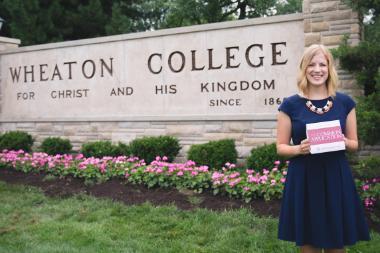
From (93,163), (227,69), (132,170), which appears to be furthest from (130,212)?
(227,69)

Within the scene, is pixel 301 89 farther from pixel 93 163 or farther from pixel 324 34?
pixel 93 163

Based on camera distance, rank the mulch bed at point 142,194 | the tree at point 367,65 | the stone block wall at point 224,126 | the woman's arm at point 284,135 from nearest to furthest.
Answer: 1. the woman's arm at point 284,135
2. the tree at point 367,65
3. the mulch bed at point 142,194
4. the stone block wall at point 224,126

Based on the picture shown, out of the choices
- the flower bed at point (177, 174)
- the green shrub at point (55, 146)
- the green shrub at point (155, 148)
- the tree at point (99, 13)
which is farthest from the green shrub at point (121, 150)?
the tree at point (99, 13)

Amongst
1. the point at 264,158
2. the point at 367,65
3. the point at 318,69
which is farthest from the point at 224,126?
the point at 318,69

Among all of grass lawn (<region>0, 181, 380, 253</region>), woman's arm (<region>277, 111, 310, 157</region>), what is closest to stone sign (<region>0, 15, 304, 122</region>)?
grass lawn (<region>0, 181, 380, 253</region>)

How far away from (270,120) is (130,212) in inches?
120

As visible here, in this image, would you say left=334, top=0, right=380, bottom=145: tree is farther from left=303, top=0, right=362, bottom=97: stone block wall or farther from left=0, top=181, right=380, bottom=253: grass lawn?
left=0, top=181, right=380, bottom=253: grass lawn

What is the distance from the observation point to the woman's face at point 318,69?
2.84 metres

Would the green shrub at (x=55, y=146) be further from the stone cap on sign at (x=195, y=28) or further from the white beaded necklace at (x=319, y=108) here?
the white beaded necklace at (x=319, y=108)

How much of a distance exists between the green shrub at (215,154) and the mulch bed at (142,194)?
116 centimetres

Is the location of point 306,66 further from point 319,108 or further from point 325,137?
point 325,137

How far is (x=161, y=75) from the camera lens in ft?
28.7

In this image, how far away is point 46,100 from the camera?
33.8 feet

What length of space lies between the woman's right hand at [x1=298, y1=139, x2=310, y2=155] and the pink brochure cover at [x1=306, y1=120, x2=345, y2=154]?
19mm
